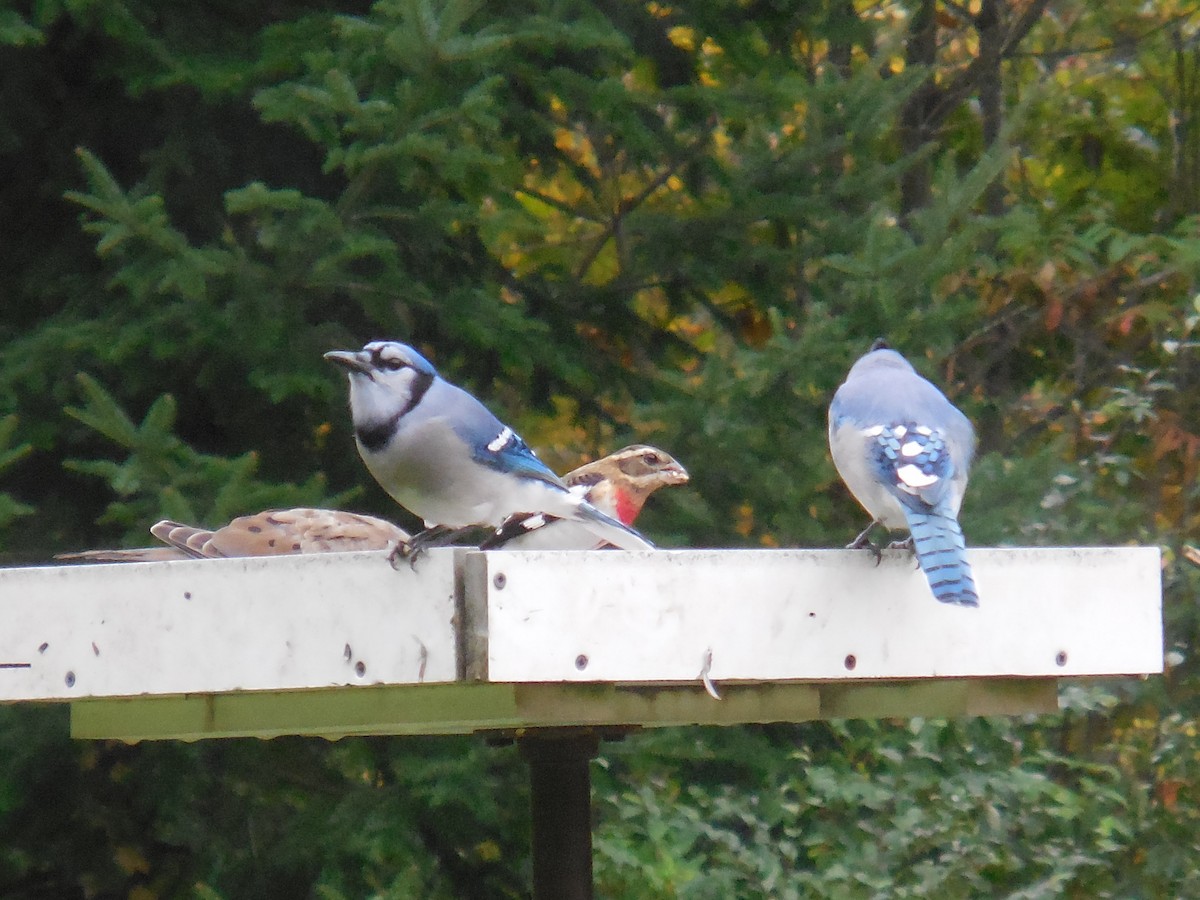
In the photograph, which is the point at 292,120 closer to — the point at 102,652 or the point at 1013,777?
the point at 102,652

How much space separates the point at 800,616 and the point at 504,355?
106 inches

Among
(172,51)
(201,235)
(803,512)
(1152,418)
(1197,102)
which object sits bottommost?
(803,512)

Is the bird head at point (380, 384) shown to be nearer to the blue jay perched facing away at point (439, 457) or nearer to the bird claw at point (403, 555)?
the blue jay perched facing away at point (439, 457)

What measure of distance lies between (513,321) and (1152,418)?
2678 mm

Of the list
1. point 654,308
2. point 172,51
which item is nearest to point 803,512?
point 654,308

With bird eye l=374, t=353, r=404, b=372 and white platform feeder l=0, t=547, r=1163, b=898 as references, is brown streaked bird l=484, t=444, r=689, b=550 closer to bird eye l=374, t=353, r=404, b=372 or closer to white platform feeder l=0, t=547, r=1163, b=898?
bird eye l=374, t=353, r=404, b=372

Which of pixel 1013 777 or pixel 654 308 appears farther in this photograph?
pixel 654 308

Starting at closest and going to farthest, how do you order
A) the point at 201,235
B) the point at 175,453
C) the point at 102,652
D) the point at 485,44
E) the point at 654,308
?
1. the point at 102,652
2. the point at 485,44
3. the point at 175,453
4. the point at 201,235
5. the point at 654,308

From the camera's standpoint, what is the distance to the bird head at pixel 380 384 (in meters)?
3.46

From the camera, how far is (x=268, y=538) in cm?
314

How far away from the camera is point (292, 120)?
4703 mm

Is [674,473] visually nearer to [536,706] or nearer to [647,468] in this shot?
[647,468]

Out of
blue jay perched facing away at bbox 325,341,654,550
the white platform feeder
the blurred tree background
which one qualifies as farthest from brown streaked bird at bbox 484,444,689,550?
the white platform feeder

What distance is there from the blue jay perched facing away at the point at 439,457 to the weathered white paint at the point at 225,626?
800 mm
